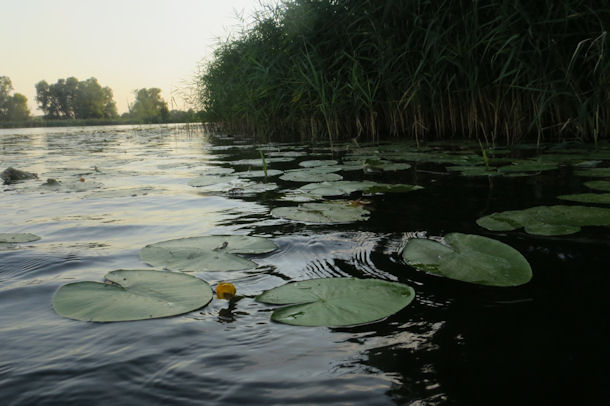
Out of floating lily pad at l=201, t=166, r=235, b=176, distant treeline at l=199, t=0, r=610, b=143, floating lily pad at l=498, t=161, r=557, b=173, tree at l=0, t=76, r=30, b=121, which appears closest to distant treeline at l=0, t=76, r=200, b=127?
tree at l=0, t=76, r=30, b=121

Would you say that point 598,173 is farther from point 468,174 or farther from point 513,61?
point 513,61

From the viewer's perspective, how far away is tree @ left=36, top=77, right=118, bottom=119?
57625 millimetres

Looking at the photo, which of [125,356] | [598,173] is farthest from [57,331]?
[598,173]

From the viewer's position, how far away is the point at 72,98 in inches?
2446

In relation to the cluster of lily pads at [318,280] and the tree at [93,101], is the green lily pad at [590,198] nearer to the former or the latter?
the cluster of lily pads at [318,280]

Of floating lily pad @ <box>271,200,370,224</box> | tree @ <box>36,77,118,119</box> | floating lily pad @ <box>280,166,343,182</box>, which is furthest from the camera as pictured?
tree @ <box>36,77,118,119</box>

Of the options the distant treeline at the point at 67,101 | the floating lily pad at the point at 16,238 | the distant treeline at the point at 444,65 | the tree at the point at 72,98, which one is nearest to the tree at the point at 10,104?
the distant treeline at the point at 67,101

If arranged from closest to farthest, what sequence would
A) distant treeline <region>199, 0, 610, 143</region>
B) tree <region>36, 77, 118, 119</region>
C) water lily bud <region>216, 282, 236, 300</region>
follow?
water lily bud <region>216, 282, 236, 300</region>, distant treeline <region>199, 0, 610, 143</region>, tree <region>36, 77, 118, 119</region>

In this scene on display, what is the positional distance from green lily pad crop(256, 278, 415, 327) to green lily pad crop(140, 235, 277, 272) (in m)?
0.24

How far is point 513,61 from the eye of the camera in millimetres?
3572

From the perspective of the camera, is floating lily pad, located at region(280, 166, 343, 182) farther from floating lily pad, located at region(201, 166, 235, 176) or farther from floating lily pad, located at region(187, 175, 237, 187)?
floating lily pad, located at region(201, 166, 235, 176)

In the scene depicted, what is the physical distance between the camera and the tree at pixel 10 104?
5403 centimetres

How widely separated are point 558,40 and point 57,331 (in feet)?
12.3

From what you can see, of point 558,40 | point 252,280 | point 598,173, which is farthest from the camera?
point 558,40
